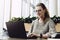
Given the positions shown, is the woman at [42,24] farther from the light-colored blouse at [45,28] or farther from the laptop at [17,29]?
the laptop at [17,29]

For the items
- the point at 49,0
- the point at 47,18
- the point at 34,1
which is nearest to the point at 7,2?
the point at 34,1

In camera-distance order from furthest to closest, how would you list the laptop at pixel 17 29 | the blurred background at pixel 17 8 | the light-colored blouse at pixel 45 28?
the blurred background at pixel 17 8 < the light-colored blouse at pixel 45 28 < the laptop at pixel 17 29

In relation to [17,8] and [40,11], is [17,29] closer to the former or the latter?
[40,11]

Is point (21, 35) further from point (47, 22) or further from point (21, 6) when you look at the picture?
point (21, 6)

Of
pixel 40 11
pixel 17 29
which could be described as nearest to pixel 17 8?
pixel 40 11

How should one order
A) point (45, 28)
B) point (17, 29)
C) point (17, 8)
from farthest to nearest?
point (17, 8), point (45, 28), point (17, 29)

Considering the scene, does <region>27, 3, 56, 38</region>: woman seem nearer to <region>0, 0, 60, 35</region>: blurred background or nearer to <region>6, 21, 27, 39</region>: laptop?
<region>6, 21, 27, 39</region>: laptop

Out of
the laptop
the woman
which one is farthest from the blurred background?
the laptop

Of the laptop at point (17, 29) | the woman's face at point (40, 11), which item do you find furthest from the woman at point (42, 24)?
the laptop at point (17, 29)

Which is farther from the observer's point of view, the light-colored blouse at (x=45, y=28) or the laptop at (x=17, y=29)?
the light-colored blouse at (x=45, y=28)

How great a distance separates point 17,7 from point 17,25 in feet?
10.1

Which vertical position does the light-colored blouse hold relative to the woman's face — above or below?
below

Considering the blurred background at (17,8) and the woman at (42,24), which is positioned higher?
the blurred background at (17,8)

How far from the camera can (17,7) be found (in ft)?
15.3
